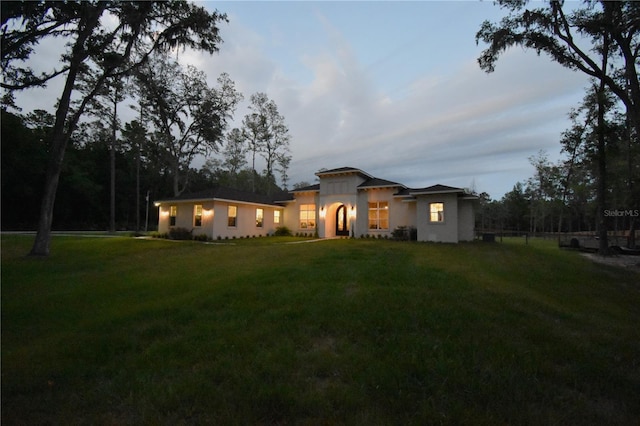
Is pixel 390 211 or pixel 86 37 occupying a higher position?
pixel 86 37

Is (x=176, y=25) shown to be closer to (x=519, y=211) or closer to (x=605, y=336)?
(x=605, y=336)

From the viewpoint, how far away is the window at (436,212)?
1841cm

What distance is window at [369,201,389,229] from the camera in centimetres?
2136

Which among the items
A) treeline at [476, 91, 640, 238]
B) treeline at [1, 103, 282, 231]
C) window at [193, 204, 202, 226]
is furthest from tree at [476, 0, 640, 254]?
treeline at [1, 103, 282, 231]

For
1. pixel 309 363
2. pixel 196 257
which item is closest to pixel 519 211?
pixel 196 257

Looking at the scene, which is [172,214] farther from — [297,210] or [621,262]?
[621,262]

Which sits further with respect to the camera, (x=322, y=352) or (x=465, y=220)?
(x=465, y=220)

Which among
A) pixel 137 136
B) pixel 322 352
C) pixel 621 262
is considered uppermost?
pixel 137 136

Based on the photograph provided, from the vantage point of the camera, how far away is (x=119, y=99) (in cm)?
2769

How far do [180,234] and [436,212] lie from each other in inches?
638

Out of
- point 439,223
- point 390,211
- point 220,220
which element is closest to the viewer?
point 439,223

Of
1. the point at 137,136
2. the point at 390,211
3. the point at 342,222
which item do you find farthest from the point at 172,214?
the point at 390,211

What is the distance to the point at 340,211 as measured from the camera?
24172 millimetres

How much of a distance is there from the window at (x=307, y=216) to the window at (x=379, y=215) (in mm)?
4545
